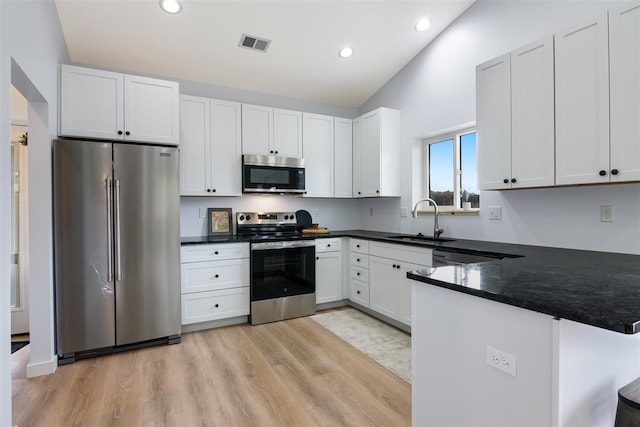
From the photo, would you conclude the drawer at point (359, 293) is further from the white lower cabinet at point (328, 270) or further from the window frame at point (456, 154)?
the window frame at point (456, 154)

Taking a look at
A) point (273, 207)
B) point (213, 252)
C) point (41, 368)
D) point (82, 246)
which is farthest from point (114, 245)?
point (273, 207)

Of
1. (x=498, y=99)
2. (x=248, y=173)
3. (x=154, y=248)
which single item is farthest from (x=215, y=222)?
(x=498, y=99)

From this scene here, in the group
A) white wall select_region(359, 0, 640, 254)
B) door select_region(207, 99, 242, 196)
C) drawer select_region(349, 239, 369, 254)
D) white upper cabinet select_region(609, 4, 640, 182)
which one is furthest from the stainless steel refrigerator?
white upper cabinet select_region(609, 4, 640, 182)

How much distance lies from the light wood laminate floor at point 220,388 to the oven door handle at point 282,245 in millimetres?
915

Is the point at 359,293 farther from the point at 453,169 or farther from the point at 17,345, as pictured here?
the point at 17,345

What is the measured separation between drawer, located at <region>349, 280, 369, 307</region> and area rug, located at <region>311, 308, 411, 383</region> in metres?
0.13

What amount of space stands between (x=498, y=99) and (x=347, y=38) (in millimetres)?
1612

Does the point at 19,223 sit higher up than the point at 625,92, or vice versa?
the point at 625,92

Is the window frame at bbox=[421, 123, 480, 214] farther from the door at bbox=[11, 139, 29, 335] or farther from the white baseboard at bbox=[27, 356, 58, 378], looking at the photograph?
the door at bbox=[11, 139, 29, 335]

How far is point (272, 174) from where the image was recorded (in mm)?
3707

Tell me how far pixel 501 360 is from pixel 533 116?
1.88m

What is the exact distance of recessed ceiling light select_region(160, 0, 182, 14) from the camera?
263 centimetres

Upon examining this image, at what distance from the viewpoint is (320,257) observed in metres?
3.74

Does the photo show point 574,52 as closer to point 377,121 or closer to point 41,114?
point 377,121
